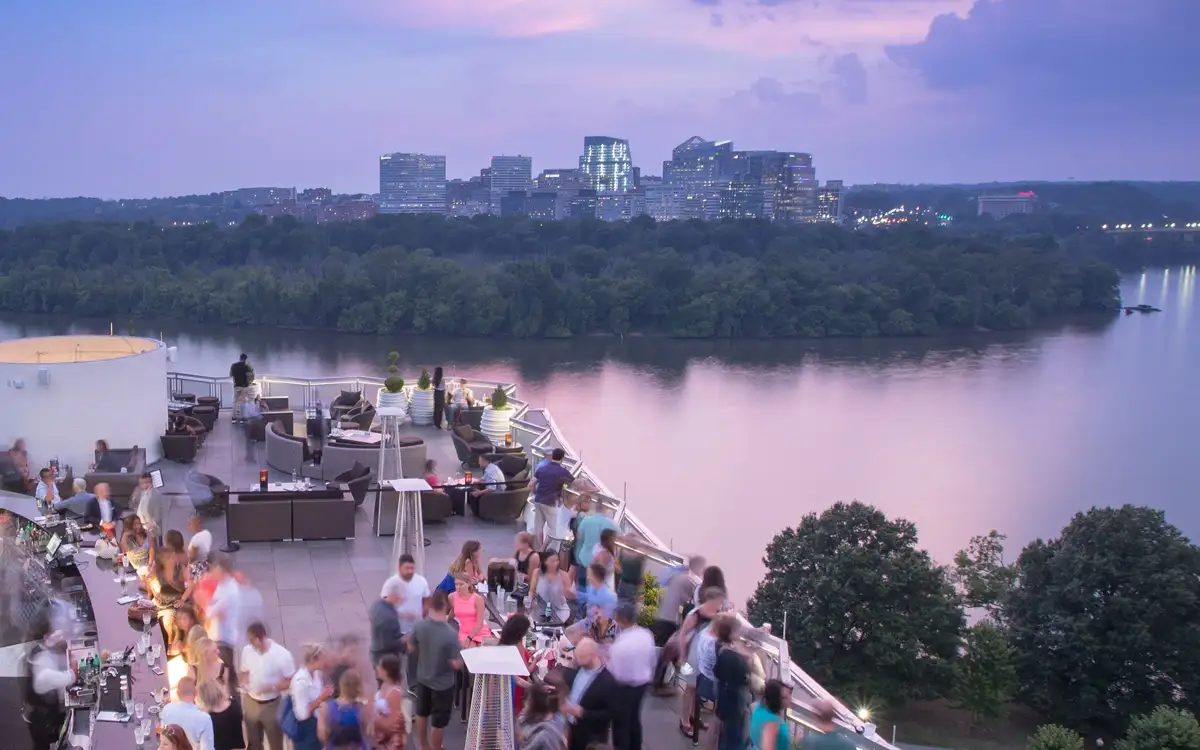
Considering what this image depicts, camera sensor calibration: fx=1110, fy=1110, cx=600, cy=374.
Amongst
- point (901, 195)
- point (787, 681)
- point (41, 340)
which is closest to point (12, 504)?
point (41, 340)

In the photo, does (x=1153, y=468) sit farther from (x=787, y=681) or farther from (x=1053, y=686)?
(x=787, y=681)

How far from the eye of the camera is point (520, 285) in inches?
2210

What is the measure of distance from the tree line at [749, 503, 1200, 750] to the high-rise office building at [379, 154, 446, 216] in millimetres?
135578

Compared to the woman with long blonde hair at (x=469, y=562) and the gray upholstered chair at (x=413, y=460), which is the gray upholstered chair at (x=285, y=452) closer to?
the gray upholstered chair at (x=413, y=460)

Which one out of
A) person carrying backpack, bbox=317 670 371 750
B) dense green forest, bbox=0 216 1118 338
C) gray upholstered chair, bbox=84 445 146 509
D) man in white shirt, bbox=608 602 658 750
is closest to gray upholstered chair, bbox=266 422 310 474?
gray upholstered chair, bbox=84 445 146 509

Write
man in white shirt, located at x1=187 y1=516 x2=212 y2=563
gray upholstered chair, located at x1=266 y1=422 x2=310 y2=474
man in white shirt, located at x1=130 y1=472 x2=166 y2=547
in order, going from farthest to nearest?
1. gray upholstered chair, located at x1=266 y1=422 x2=310 y2=474
2. man in white shirt, located at x1=130 y1=472 x2=166 y2=547
3. man in white shirt, located at x1=187 y1=516 x2=212 y2=563

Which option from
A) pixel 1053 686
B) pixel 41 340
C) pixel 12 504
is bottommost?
pixel 1053 686

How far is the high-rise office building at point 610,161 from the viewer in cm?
17950

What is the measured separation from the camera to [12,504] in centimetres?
995

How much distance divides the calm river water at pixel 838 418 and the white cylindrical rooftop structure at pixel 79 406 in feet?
48.4

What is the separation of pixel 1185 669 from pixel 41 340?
21.7 meters

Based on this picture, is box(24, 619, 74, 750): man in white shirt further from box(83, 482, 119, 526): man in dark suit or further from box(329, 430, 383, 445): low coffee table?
box(329, 430, 383, 445): low coffee table

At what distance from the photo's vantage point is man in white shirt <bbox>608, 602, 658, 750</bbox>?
512 centimetres

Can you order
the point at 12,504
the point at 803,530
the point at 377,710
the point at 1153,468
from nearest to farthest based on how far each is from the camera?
1. the point at 377,710
2. the point at 12,504
3. the point at 803,530
4. the point at 1153,468
